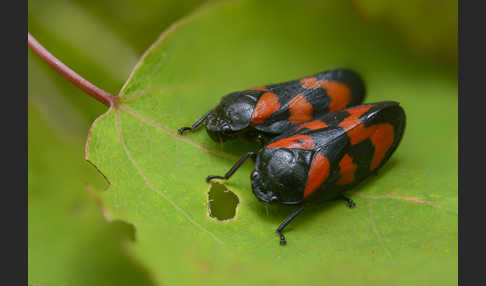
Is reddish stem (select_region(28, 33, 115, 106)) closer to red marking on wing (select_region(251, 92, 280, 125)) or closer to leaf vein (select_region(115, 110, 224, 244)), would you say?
leaf vein (select_region(115, 110, 224, 244))

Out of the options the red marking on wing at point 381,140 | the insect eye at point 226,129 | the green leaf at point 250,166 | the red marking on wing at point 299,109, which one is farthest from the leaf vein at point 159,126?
the red marking on wing at point 381,140

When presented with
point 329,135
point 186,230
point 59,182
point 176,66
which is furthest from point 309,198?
point 59,182

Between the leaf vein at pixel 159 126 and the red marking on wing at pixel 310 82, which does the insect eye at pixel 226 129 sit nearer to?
the leaf vein at pixel 159 126

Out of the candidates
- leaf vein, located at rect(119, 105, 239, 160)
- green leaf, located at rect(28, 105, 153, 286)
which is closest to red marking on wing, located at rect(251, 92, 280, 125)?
leaf vein, located at rect(119, 105, 239, 160)

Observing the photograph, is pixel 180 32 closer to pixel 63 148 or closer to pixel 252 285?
pixel 63 148

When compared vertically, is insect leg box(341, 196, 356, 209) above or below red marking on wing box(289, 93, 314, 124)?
below

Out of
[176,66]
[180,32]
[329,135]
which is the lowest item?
[329,135]

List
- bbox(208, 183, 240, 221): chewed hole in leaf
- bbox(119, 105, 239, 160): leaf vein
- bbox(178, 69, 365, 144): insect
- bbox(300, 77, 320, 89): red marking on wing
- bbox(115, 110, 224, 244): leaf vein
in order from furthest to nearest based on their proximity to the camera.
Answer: bbox(300, 77, 320, 89): red marking on wing < bbox(178, 69, 365, 144): insect < bbox(119, 105, 239, 160): leaf vein < bbox(208, 183, 240, 221): chewed hole in leaf < bbox(115, 110, 224, 244): leaf vein
